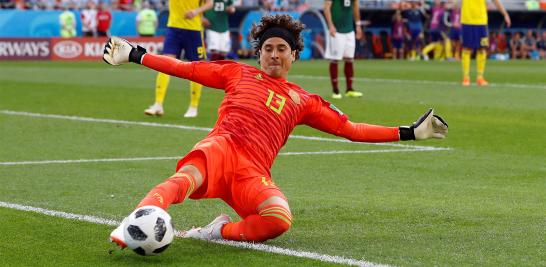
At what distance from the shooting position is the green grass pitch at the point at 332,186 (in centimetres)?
695

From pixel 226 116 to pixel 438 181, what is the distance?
3.31 m

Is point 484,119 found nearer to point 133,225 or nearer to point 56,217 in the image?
point 56,217

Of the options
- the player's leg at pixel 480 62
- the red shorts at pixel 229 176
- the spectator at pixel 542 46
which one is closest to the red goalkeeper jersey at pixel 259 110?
the red shorts at pixel 229 176

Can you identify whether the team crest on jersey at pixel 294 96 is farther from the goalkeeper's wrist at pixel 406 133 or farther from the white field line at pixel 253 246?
the white field line at pixel 253 246

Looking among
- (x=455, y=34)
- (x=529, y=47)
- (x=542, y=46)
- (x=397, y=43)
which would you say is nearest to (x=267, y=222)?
(x=455, y=34)

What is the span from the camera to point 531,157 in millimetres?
12219

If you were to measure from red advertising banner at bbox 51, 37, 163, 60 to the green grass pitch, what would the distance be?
20.0 metres

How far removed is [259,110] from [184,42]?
10136mm

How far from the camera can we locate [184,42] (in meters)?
17.5

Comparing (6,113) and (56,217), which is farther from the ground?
(56,217)

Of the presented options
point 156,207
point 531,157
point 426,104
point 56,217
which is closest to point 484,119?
point 426,104

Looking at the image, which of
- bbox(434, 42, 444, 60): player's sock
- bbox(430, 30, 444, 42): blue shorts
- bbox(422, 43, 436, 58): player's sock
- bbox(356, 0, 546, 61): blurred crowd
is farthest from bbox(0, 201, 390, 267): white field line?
bbox(430, 30, 444, 42): blue shorts

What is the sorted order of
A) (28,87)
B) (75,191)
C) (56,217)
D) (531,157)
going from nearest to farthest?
(56,217) → (75,191) → (531,157) → (28,87)

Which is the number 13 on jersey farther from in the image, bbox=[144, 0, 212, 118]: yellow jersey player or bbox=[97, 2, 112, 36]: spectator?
bbox=[97, 2, 112, 36]: spectator
